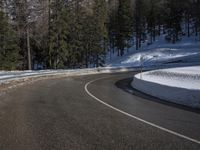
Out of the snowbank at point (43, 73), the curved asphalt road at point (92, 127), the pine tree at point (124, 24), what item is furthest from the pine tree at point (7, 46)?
the curved asphalt road at point (92, 127)

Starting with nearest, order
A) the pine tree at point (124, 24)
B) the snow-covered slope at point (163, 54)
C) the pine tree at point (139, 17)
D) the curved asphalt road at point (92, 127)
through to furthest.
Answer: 1. the curved asphalt road at point (92, 127)
2. the snow-covered slope at point (163, 54)
3. the pine tree at point (124, 24)
4. the pine tree at point (139, 17)

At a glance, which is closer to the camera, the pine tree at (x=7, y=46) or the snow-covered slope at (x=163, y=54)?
the pine tree at (x=7, y=46)

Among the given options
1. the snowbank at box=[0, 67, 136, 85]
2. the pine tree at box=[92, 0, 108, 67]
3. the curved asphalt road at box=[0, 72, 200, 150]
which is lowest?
the snowbank at box=[0, 67, 136, 85]

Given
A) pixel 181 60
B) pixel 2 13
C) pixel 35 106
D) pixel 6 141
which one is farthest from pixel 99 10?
pixel 6 141

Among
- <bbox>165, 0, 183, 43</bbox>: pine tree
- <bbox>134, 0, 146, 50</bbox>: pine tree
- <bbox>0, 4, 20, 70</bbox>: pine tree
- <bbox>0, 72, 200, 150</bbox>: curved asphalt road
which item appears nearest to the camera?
<bbox>0, 72, 200, 150</bbox>: curved asphalt road

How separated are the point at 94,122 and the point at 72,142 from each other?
2.47 meters

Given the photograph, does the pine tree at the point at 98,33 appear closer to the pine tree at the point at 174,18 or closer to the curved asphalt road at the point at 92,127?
the pine tree at the point at 174,18

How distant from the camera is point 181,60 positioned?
198ft

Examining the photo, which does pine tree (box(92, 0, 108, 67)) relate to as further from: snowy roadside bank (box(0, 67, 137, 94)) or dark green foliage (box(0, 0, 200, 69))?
snowy roadside bank (box(0, 67, 137, 94))

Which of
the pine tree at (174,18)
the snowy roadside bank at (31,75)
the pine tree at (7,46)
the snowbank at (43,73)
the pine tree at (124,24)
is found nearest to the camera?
the snowy roadside bank at (31,75)

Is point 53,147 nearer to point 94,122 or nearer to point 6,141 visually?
point 6,141

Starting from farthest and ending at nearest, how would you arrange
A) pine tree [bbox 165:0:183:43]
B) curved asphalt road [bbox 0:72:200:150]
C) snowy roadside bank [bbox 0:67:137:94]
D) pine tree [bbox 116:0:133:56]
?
1. pine tree [bbox 165:0:183:43]
2. pine tree [bbox 116:0:133:56]
3. snowy roadside bank [bbox 0:67:137:94]
4. curved asphalt road [bbox 0:72:200:150]

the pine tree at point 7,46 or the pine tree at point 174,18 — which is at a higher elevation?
the pine tree at point 174,18

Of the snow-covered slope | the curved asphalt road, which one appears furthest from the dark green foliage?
the curved asphalt road
